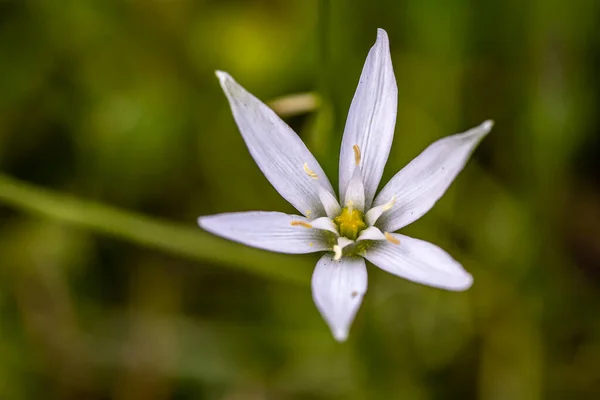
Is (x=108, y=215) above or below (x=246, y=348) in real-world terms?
above

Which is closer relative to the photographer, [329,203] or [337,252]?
[337,252]

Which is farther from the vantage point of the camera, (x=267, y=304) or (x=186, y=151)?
(x=186, y=151)

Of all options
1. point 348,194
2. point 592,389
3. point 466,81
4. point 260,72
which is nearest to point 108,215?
point 348,194

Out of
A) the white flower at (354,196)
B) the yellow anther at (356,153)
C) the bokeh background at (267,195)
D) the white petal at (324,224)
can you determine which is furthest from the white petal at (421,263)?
the bokeh background at (267,195)

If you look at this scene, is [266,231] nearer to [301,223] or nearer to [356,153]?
[301,223]

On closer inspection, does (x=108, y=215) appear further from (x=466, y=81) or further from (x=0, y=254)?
(x=466, y=81)

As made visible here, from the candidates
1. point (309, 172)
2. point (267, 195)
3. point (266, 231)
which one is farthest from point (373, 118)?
point (267, 195)
